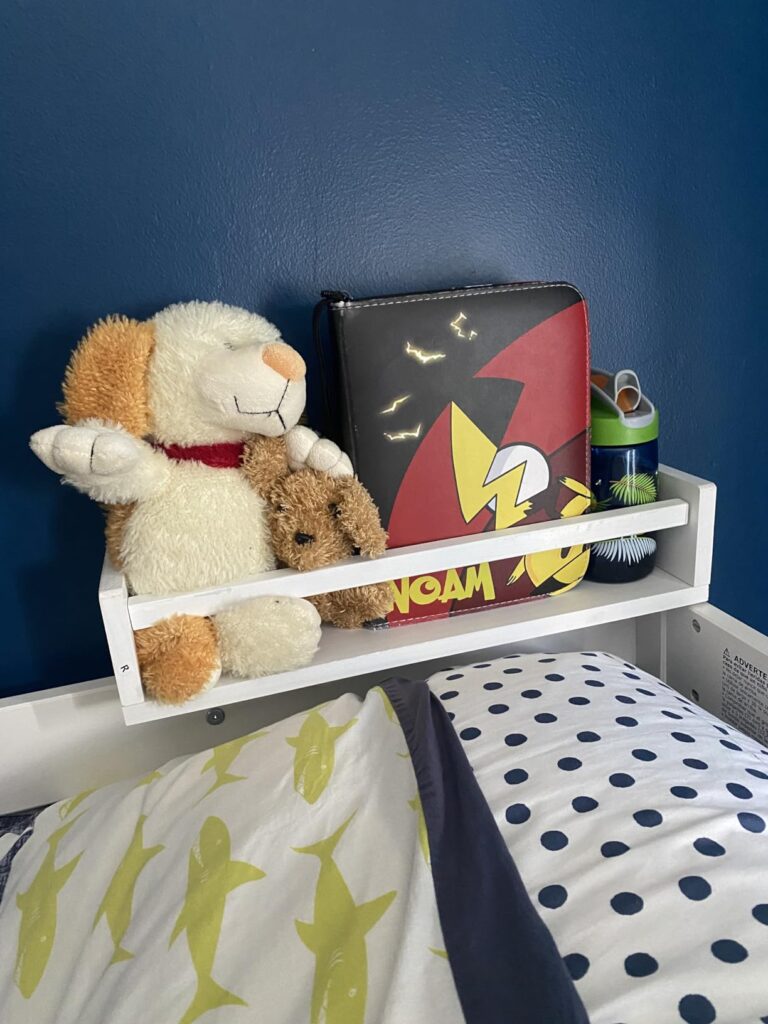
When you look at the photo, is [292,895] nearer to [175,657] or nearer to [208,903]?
[208,903]

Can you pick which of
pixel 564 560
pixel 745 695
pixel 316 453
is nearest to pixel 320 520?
pixel 316 453

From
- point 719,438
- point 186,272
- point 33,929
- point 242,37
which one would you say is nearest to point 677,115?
point 719,438

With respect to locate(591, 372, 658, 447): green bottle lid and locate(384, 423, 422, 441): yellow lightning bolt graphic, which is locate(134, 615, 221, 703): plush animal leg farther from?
locate(591, 372, 658, 447): green bottle lid

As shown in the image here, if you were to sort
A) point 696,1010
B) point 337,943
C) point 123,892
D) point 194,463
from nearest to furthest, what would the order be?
point 696,1010, point 337,943, point 123,892, point 194,463

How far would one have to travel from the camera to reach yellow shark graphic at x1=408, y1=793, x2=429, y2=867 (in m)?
0.66

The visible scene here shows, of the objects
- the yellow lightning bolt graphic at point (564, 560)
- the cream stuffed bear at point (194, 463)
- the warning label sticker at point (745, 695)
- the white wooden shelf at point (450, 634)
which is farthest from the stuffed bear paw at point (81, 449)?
the warning label sticker at point (745, 695)

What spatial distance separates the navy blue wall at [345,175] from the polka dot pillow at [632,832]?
1.83ft

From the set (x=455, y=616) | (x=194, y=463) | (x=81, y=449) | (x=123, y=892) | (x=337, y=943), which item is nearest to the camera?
(x=337, y=943)

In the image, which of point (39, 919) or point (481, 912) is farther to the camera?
point (39, 919)

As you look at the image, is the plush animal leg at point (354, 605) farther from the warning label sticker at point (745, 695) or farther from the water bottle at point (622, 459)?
the warning label sticker at point (745, 695)

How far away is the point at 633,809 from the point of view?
2.17 feet

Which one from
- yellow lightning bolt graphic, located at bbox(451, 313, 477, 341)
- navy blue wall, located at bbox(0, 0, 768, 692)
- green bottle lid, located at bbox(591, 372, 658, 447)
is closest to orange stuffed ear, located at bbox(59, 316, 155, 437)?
navy blue wall, located at bbox(0, 0, 768, 692)

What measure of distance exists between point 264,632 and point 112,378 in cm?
32

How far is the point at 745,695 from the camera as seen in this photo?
3.24ft
